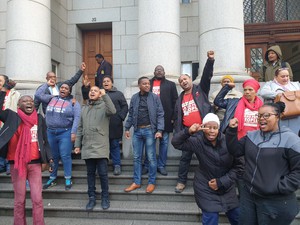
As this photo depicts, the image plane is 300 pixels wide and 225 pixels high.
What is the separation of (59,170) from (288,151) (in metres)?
4.86

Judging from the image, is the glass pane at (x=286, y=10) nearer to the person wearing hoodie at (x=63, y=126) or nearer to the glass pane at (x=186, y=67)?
the glass pane at (x=186, y=67)

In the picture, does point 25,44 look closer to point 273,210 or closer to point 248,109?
point 248,109

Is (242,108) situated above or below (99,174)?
above

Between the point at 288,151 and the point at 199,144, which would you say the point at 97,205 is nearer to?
the point at 199,144

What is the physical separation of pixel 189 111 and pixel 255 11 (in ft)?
18.5

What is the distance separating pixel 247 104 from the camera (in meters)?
4.33

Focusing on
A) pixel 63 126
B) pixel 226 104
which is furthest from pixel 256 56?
pixel 63 126

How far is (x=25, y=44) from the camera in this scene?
732cm

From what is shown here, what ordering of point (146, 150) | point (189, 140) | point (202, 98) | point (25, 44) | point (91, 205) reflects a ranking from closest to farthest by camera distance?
1. point (189, 140)
2. point (91, 205)
3. point (202, 98)
4. point (146, 150)
5. point (25, 44)

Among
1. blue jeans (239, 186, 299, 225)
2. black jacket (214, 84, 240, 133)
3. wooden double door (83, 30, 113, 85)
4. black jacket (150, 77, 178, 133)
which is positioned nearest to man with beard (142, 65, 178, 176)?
black jacket (150, 77, 178, 133)

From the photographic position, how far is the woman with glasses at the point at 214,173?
11.0ft

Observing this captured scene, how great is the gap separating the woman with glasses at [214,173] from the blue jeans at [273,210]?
1.53 feet

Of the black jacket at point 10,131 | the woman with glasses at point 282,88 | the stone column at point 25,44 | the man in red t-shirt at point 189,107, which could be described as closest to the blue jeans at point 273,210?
the woman with glasses at point 282,88

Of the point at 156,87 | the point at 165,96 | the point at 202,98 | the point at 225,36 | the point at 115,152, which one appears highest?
the point at 225,36
